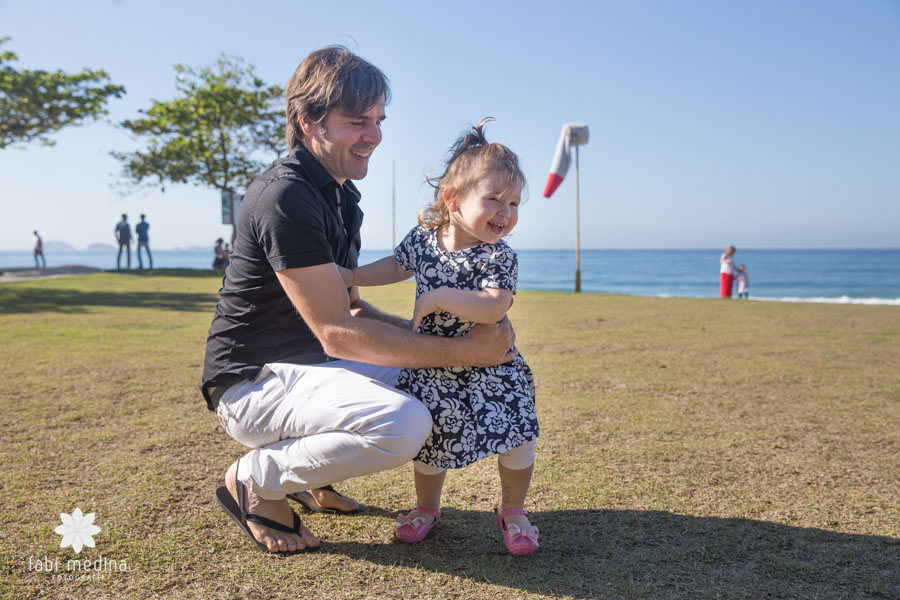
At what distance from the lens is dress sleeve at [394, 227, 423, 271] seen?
2.55 metres

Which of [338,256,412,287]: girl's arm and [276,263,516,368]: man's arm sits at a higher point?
[338,256,412,287]: girl's arm

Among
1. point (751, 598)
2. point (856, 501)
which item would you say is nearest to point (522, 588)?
point (751, 598)

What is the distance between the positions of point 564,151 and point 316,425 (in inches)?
577

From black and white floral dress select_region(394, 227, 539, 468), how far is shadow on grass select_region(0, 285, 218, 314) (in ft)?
28.0

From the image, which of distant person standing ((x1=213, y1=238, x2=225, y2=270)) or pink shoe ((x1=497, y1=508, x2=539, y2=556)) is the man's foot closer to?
pink shoe ((x1=497, y1=508, x2=539, y2=556))

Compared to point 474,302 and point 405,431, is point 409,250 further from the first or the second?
point 405,431

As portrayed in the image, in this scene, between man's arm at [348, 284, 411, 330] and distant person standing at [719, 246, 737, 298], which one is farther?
distant person standing at [719, 246, 737, 298]

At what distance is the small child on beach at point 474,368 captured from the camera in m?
2.22

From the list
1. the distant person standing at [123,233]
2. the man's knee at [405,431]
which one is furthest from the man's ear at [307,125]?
the distant person standing at [123,233]

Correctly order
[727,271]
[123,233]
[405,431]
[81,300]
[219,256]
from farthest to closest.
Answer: [219,256] < [123,233] < [727,271] < [81,300] < [405,431]

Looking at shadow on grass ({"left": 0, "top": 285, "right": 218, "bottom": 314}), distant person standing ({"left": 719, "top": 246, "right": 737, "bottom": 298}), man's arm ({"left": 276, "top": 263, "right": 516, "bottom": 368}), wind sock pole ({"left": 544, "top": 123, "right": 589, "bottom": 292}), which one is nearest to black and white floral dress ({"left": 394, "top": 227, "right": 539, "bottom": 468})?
man's arm ({"left": 276, "top": 263, "right": 516, "bottom": 368})

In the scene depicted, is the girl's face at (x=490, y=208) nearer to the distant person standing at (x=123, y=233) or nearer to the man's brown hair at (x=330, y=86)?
the man's brown hair at (x=330, y=86)

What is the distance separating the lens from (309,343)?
96.7 inches

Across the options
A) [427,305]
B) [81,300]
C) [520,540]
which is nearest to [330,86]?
[427,305]
